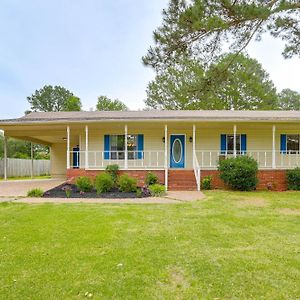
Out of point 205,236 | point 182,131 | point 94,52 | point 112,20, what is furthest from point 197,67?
point 94,52

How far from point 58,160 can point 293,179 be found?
14804 mm

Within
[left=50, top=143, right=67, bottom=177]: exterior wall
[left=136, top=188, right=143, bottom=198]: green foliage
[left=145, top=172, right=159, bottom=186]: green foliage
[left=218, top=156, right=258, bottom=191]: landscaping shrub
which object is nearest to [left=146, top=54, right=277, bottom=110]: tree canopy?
[left=50, top=143, right=67, bottom=177]: exterior wall


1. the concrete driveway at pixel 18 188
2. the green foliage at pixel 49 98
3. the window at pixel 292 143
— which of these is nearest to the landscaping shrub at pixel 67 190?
the concrete driveway at pixel 18 188

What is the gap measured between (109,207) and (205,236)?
3.82 metres

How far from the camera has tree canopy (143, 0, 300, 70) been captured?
6.33m

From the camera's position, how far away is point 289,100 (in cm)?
4366

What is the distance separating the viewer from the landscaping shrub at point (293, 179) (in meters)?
13.3

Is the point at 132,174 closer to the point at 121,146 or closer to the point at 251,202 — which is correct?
the point at 121,146

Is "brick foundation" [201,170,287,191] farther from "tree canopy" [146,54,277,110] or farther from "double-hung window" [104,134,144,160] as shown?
"tree canopy" [146,54,277,110]

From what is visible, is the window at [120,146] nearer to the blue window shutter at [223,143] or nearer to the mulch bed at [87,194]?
the mulch bed at [87,194]

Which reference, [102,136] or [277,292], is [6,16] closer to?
[102,136]

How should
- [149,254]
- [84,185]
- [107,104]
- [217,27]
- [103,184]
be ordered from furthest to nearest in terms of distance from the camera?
[107,104] → [84,185] → [103,184] → [217,27] → [149,254]

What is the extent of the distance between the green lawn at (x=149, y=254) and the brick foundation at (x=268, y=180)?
567 cm

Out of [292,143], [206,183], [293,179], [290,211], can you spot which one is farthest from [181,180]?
[292,143]
